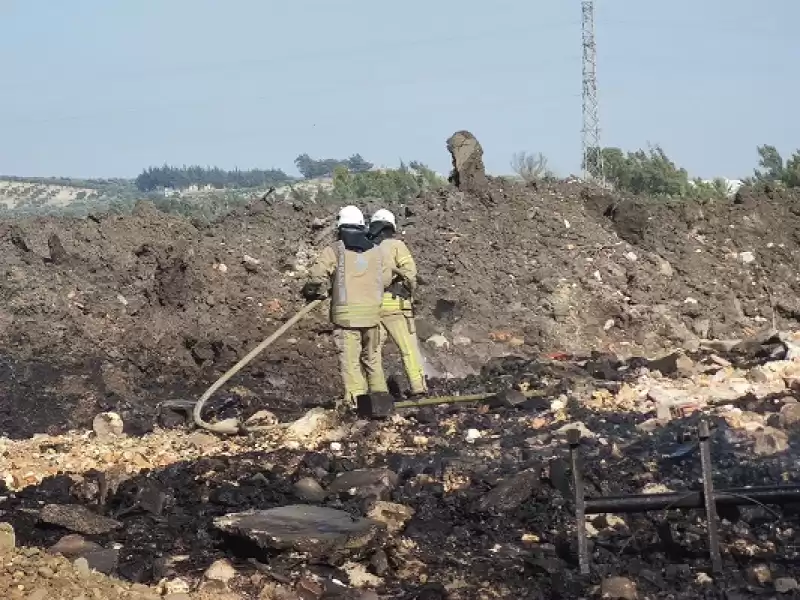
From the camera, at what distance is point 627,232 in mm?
17750

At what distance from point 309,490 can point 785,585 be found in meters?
2.95

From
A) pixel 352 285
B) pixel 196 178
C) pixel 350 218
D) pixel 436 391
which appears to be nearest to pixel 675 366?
pixel 436 391

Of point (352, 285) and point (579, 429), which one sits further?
point (352, 285)

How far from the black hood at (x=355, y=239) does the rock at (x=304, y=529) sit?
3.85m

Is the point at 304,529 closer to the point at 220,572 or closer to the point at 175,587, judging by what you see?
the point at 220,572

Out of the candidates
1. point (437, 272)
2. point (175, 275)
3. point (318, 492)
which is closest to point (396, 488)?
point (318, 492)

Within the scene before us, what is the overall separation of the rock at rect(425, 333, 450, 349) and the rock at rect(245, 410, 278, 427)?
4.34 metres

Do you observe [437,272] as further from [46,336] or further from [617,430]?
[617,430]

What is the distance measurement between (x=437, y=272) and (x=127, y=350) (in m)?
4.58

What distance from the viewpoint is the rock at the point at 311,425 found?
902 centimetres

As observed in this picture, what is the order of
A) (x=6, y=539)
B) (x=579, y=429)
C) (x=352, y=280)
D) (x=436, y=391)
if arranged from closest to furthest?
1. (x=6, y=539)
2. (x=579, y=429)
3. (x=352, y=280)
4. (x=436, y=391)

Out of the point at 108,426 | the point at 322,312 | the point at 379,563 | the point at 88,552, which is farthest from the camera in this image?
the point at 322,312

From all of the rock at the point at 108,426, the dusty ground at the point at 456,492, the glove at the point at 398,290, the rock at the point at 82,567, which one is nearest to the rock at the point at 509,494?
the dusty ground at the point at 456,492

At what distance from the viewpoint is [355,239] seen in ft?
32.9
